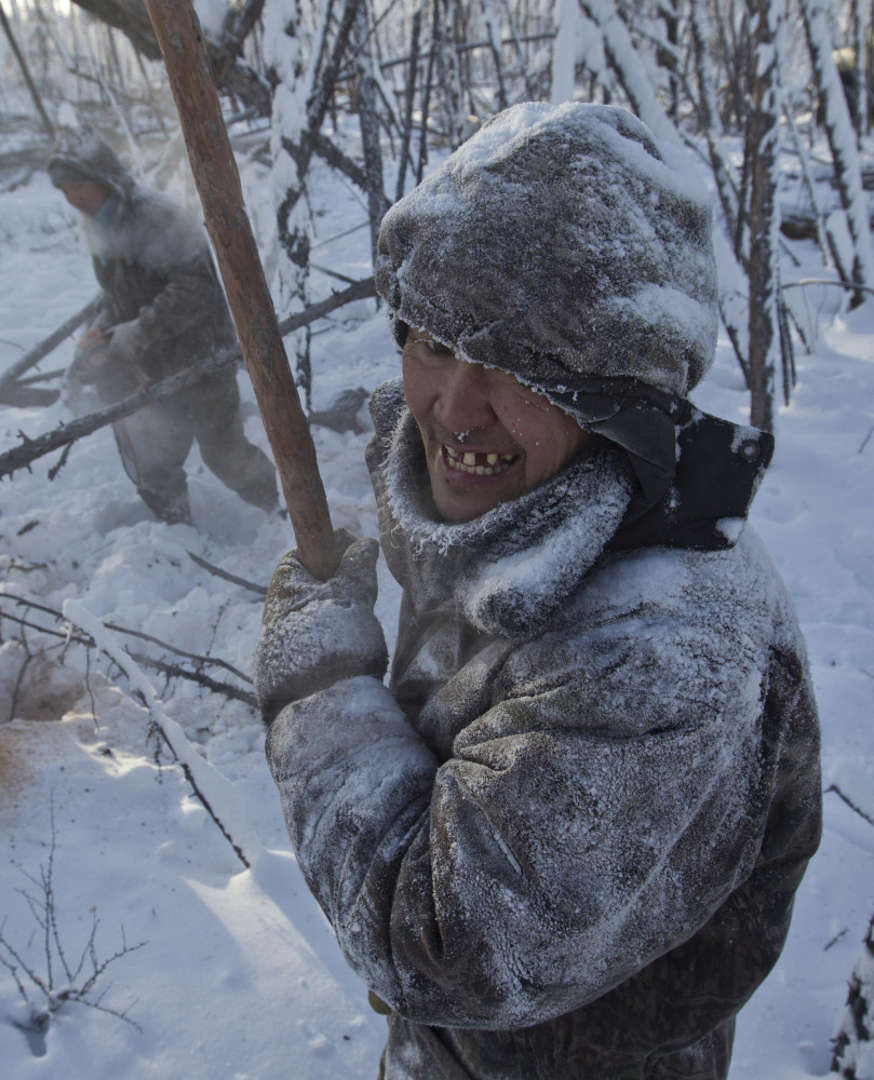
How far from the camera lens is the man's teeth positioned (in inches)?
39.7

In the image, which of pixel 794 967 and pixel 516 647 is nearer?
pixel 516 647

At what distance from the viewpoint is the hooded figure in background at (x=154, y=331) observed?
3.62 m

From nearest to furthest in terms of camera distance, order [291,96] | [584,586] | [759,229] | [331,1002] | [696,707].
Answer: [696,707] < [584,586] < [331,1002] < [291,96] < [759,229]

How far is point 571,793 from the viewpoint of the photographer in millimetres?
747

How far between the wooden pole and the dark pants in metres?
2.93

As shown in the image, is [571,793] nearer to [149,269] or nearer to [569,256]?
[569,256]

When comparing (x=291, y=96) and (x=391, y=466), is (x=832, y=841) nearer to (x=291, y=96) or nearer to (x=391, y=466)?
(x=391, y=466)

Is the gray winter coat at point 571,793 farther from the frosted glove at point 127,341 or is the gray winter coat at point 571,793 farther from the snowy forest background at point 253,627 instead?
the frosted glove at point 127,341

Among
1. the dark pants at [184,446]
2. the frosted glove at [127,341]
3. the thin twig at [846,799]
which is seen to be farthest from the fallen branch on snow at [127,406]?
the thin twig at [846,799]

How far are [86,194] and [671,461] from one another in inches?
151

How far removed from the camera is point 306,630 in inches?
47.5

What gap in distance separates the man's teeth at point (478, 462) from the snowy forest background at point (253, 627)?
4.52 feet

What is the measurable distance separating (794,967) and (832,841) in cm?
47

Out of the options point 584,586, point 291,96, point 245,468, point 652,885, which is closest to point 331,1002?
point 652,885
